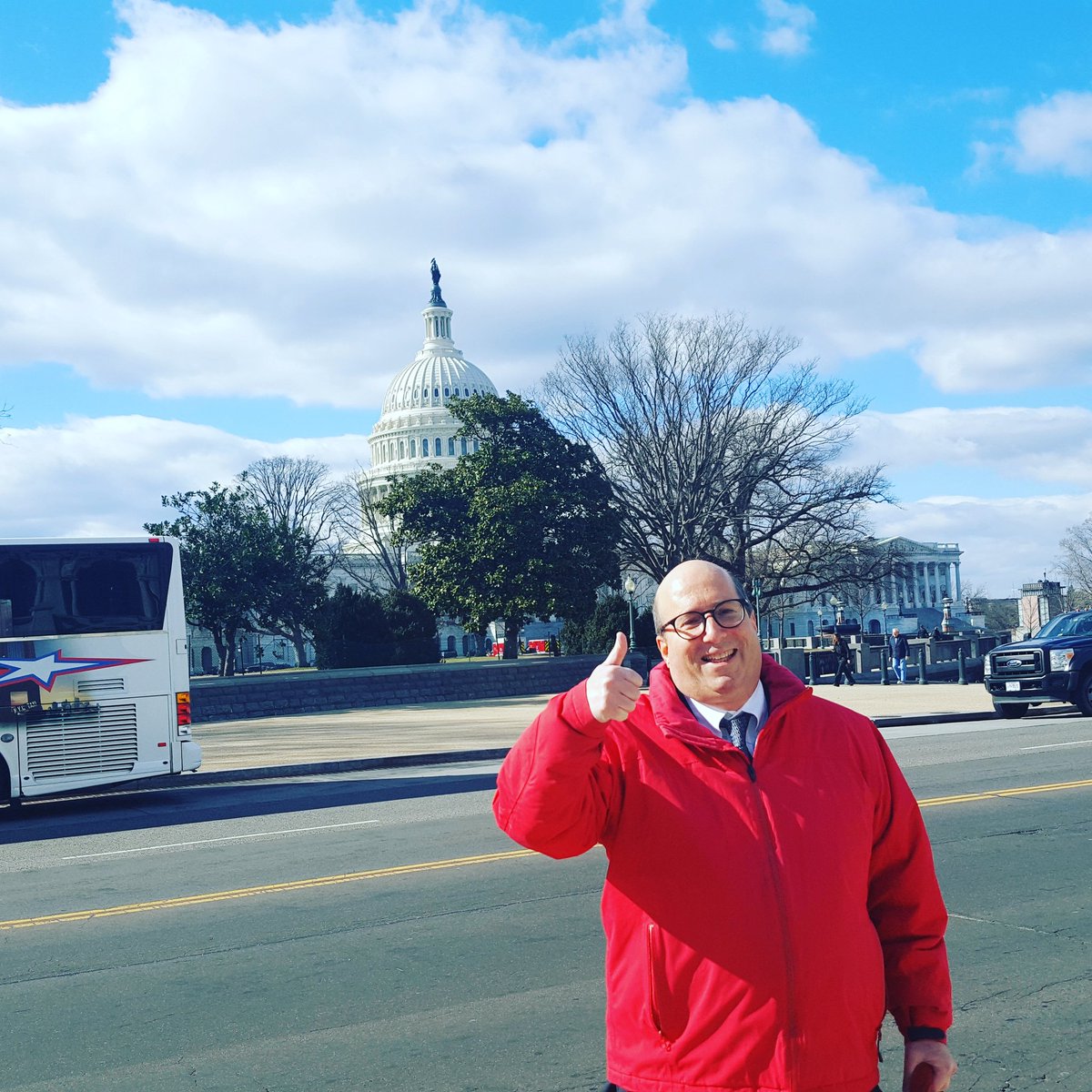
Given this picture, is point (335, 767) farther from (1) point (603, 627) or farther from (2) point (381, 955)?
(1) point (603, 627)

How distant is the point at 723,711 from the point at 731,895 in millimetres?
432

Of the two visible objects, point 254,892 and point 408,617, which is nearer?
point 254,892

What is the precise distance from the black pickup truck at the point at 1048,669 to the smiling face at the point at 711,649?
20.5 m

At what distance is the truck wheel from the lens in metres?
21.5

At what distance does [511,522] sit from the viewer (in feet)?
138

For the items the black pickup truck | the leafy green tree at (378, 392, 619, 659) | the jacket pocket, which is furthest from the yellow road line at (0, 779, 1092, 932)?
the leafy green tree at (378, 392, 619, 659)

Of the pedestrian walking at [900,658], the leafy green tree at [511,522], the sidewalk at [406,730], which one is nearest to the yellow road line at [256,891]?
the sidewalk at [406,730]

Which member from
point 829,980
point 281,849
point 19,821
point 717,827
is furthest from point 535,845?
point 19,821

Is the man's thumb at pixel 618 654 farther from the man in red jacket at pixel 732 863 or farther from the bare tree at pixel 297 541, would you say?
the bare tree at pixel 297 541

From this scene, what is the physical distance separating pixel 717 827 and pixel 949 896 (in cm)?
534

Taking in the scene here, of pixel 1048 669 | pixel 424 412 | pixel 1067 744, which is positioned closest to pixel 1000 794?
pixel 1067 744

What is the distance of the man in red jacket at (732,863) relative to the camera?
8.53 feet

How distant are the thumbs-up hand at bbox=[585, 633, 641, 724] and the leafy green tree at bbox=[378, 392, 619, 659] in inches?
1541

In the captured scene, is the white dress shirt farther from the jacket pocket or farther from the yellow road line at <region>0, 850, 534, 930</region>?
the yellow road line at <region>0, 850, 534, 930</region>
